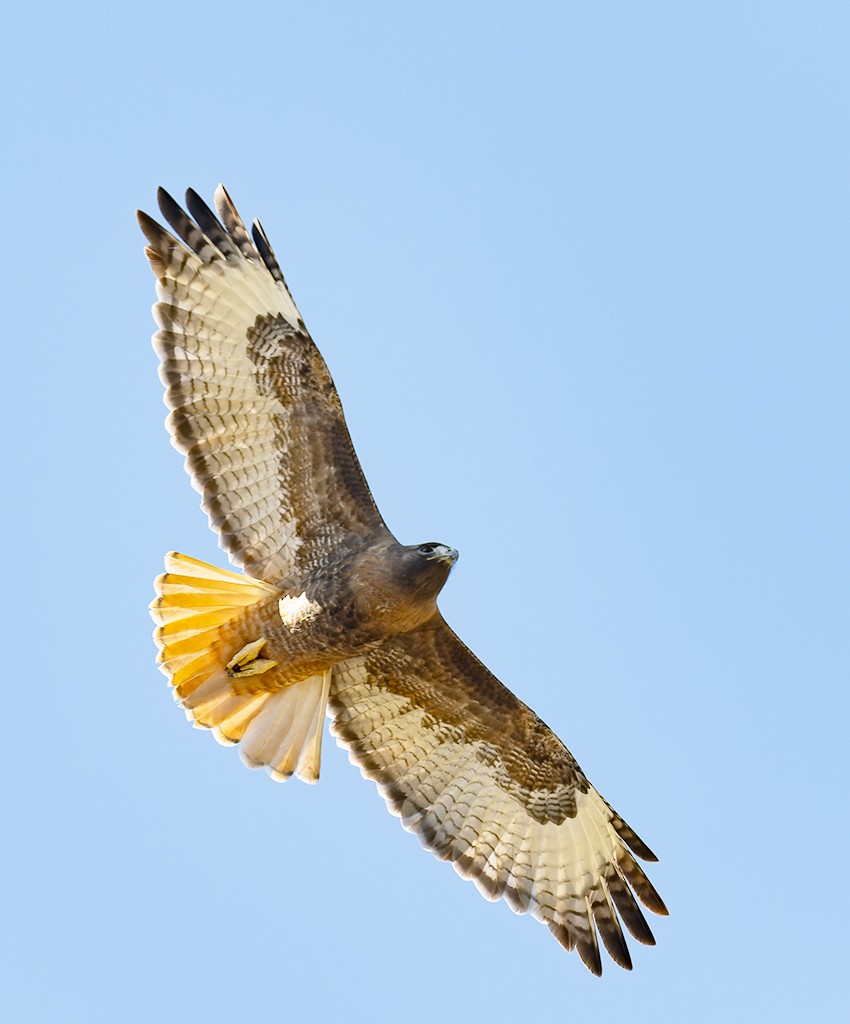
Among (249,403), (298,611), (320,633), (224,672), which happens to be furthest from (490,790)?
(249,403)

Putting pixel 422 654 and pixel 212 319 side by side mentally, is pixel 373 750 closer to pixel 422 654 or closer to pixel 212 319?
pixel 422 654

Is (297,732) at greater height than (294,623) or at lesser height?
lesser

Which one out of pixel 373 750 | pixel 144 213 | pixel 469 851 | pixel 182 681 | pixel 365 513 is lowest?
pixel 469 851

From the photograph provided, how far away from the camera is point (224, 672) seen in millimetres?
12172

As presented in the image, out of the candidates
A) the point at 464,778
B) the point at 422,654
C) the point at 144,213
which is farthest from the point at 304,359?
the point at 464,778

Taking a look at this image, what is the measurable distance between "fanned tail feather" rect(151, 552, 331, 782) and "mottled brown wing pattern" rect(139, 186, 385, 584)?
1.30ft

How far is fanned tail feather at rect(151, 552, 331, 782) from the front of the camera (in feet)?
39.2

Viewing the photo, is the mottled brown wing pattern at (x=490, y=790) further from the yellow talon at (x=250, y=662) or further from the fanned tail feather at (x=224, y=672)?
the yellow talon at (x=250, y=662)

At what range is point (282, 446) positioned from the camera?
12375 mm

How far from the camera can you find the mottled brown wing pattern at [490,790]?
41.5 feet

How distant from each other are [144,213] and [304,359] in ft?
4.91

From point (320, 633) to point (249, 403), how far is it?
170 centimetres

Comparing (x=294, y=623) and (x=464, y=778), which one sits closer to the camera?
(x=294, y=623)

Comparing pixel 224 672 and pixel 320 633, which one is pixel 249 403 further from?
pixel 224 672
